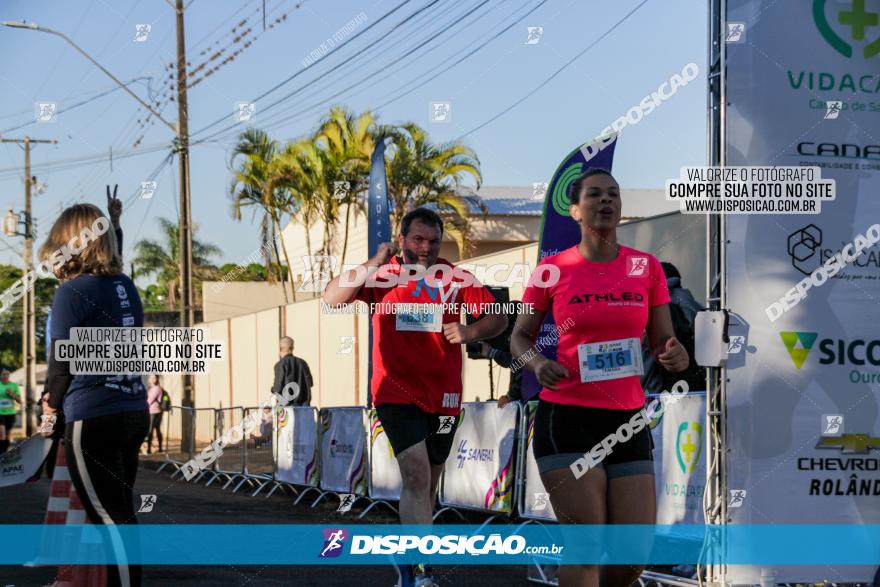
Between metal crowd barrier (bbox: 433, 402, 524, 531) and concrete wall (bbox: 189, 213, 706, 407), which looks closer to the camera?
metal crowd barrier (bbox: 433, 402, 524, 531)

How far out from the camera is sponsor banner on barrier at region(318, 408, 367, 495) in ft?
42.4

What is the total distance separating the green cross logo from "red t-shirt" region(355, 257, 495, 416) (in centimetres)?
246

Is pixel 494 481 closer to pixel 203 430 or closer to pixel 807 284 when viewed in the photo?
pixel 807 284

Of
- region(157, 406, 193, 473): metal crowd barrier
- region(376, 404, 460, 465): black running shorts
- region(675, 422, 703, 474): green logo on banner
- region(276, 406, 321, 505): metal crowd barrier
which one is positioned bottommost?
region(157, 406, 193, 473): metal crowd barrier

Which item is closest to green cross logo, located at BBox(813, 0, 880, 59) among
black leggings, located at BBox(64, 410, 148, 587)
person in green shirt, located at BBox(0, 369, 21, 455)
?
black leggings, located at BBox(64, 410, 148, 587)

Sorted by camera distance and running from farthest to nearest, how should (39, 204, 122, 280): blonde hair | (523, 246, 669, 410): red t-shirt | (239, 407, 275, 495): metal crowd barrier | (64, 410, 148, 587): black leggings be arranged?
(239, 407, 275, 495): metal crowd barrier, (39, 204, 122, 280): blonde hair, (64, 410, 148, 587): black leggings, (523, 246, 669, 410): red t-shirt

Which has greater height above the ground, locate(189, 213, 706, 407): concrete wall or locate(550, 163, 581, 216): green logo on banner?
locate(550, 163, 581, 216): green logo on banner

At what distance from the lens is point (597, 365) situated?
A: 4.82 m

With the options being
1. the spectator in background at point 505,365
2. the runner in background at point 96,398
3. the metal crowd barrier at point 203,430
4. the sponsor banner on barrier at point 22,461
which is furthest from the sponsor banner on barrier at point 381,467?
the runner in background at point 96,398

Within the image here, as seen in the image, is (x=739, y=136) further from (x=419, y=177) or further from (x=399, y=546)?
(x=419, y=177)

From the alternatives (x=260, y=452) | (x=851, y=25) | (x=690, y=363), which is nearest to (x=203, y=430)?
(x=260, y=452)

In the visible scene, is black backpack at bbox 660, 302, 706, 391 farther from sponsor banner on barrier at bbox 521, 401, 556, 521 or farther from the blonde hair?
the blonde hair

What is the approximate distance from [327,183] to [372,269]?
24.9 m

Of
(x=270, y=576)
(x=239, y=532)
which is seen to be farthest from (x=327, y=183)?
(x=270, y=576)
